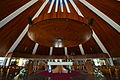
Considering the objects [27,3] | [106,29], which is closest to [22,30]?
[27,3]

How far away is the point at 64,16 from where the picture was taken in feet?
11.1

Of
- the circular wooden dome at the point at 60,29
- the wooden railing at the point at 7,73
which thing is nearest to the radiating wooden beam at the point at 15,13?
the wooden railing at the point at 7,73

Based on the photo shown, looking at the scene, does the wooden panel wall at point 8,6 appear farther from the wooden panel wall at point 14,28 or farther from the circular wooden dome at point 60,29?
the circular wooden dome at point 60,29

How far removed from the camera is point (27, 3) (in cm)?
751

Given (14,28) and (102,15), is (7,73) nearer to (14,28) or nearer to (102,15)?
(14,28)

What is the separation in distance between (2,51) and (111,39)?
11026 mm

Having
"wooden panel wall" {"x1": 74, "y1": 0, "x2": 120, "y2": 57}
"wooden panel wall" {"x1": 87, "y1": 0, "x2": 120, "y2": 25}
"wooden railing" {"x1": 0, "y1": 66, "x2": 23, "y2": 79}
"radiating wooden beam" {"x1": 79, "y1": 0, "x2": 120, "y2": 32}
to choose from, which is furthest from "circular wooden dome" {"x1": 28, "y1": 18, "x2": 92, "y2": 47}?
"wooden railing" {"x1": 0, "y1": 66, "x2": 23, "y2": 79}

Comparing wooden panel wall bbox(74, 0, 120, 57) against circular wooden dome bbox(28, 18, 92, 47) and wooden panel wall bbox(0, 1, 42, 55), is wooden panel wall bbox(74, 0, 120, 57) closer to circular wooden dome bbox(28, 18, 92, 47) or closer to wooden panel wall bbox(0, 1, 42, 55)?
wooden panel wall bbox(0, 1, 42, 55)

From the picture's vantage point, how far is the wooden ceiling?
7.21 metres

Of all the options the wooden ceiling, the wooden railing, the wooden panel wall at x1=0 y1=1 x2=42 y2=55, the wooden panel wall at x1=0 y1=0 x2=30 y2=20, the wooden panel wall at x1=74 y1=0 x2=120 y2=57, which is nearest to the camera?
the wooden panel wall at x1=0 y1=0 x2=30 y2=20

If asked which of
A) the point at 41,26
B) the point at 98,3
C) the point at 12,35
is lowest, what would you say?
the point at 41,26

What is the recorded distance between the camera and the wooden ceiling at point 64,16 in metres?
7.21

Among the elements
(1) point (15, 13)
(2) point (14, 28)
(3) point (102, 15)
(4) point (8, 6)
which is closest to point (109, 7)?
(3) point (102, 15)

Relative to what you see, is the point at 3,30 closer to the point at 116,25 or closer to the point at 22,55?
the point at 22,55
